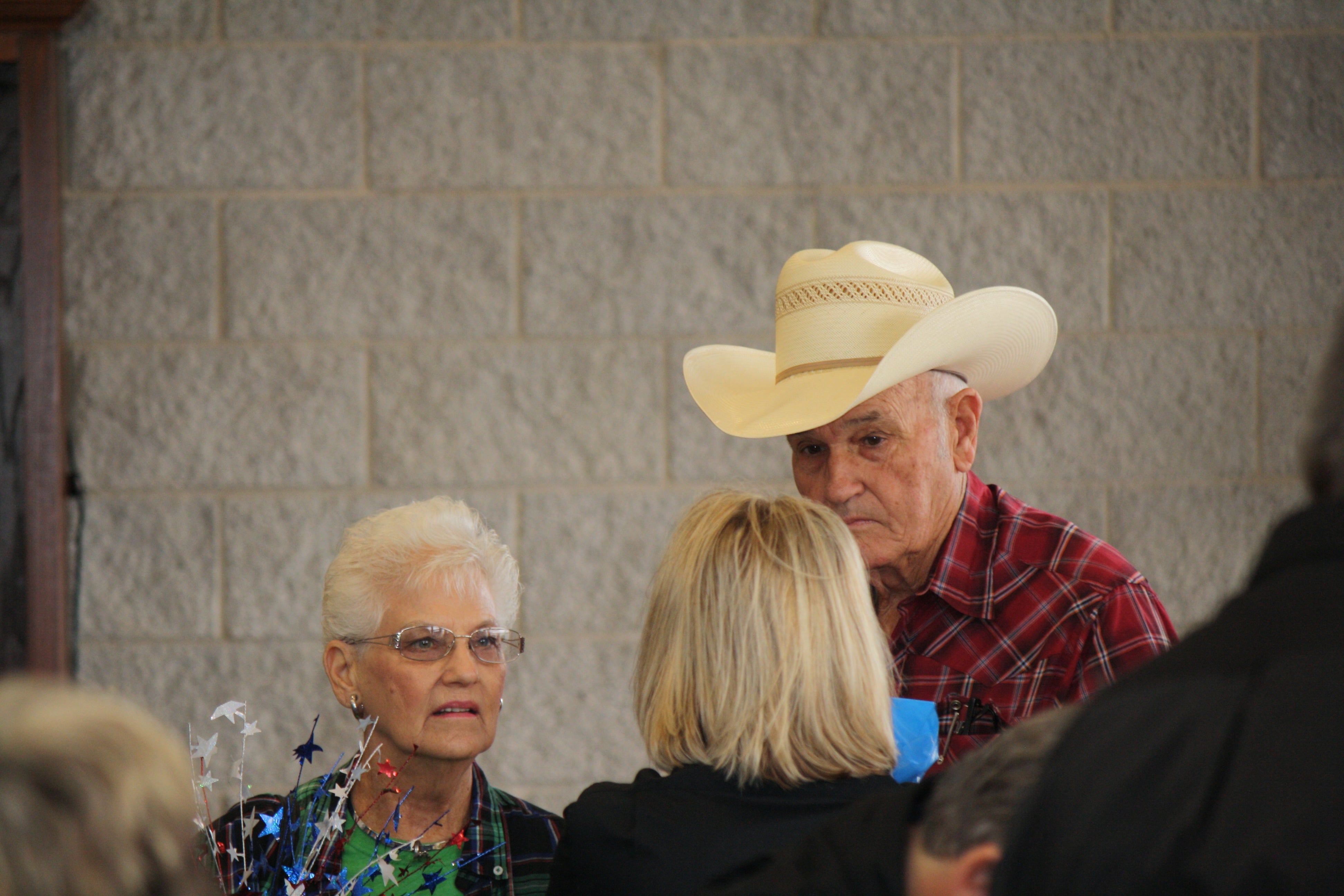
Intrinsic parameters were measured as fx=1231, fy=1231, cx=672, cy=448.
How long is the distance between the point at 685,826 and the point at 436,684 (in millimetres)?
708

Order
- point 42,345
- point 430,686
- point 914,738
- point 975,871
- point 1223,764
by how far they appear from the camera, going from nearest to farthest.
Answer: point 1223,764
point 975,871
point 914,738
point 430,686
point 42,345

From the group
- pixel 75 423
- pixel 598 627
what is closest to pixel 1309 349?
pixel 598 627

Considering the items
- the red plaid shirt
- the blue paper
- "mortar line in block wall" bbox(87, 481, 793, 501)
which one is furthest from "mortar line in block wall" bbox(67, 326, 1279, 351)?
the blue paper

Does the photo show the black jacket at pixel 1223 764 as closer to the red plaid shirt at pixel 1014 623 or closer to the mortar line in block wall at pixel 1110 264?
the red plaid shirt at pixel 1014 623

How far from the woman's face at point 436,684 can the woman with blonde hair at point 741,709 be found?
0.50 meters

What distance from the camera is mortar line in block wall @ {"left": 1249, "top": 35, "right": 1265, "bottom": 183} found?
3070mm

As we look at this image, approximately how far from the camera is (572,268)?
306cm

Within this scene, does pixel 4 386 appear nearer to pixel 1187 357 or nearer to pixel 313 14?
pixel 313 14

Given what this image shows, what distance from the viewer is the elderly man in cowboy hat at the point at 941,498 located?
1888 mm

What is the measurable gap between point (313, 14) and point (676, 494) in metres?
1.49

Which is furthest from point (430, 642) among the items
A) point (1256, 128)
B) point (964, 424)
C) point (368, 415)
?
point (1256, 128)

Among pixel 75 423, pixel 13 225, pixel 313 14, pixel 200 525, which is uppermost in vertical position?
pixel 313 14

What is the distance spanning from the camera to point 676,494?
305cm

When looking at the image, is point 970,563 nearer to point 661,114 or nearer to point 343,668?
point 343,668
